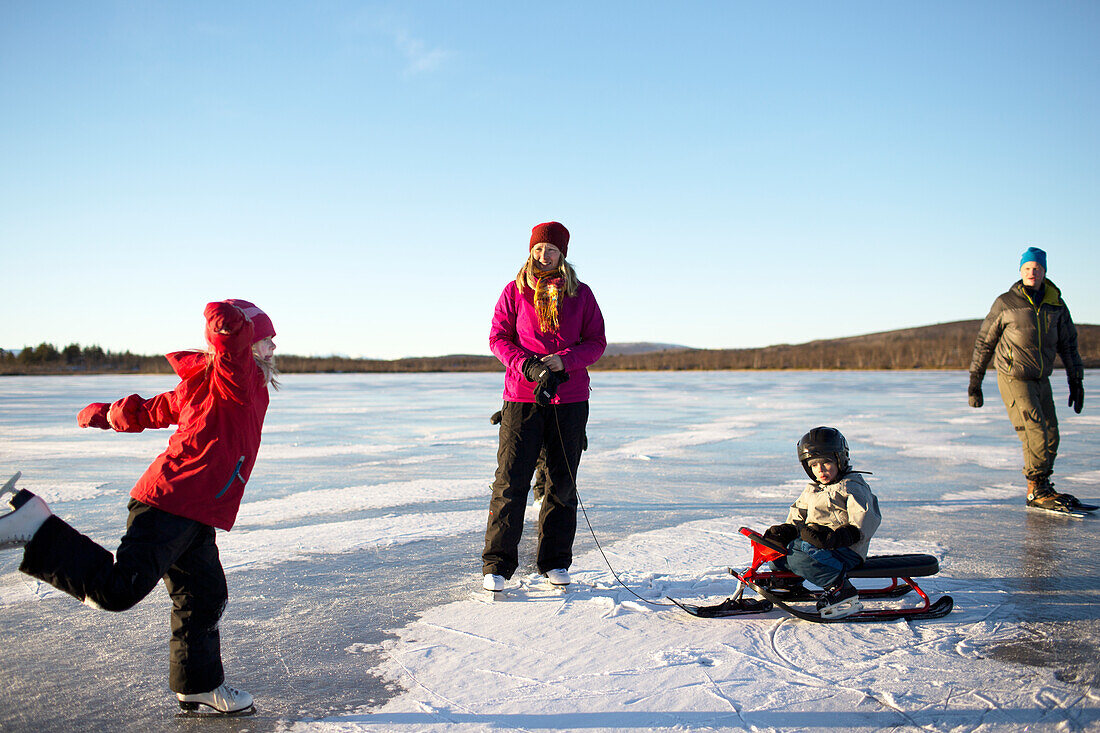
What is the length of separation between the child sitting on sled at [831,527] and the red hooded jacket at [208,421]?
2.06 metres

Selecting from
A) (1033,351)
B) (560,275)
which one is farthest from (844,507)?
(1033,351)

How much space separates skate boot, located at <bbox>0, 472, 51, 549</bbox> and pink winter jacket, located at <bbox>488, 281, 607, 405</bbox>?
1.92 metres

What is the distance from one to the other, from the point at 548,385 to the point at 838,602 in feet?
4.89

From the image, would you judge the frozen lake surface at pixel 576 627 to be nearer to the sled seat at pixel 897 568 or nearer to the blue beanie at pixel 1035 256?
the sled seat at pixel 897 568

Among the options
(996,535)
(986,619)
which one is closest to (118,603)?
(986,619)

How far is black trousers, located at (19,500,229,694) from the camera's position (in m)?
2.03

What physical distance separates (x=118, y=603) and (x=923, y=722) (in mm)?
2289

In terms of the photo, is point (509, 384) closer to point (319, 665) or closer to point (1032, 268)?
point (319, 665)

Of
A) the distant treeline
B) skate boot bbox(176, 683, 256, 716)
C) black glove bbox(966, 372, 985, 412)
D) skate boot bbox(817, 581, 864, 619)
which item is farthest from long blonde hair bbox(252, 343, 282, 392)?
the distant treeline

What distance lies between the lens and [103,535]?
4.34m

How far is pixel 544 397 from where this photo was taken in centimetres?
342

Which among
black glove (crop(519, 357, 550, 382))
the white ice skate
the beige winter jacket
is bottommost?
the white ice skate

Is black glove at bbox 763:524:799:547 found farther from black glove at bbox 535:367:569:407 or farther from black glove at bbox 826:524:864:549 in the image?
black glove at bbox 535:367:569:407

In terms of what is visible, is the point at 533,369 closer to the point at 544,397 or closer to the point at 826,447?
the point at 544,397
